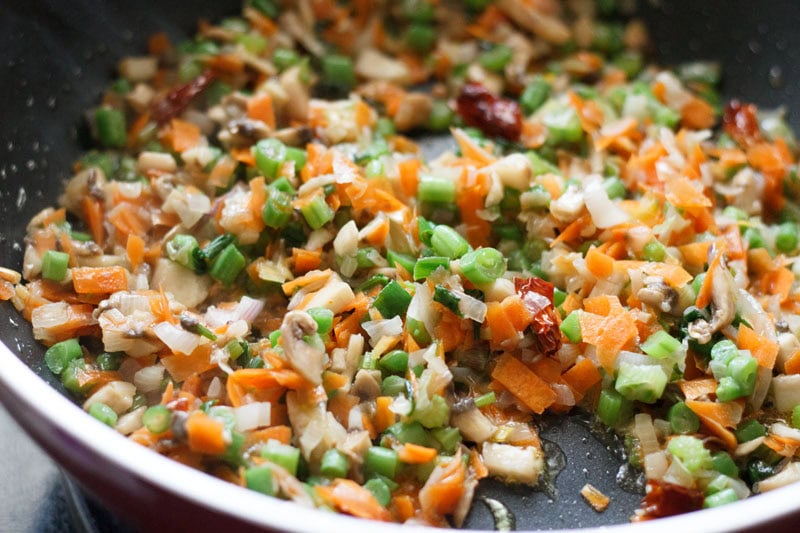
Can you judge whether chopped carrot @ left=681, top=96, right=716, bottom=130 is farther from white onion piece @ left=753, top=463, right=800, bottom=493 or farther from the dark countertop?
the dark countertop

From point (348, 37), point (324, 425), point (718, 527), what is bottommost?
point (324, 425)

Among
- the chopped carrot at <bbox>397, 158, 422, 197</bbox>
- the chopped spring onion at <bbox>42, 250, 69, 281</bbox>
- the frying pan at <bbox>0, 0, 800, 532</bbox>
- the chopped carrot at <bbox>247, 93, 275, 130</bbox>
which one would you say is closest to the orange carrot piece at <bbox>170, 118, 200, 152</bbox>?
the chopped carrot at <bbox>247, 93, 275, 130</bbox>

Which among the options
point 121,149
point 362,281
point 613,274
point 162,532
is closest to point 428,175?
point 362,281

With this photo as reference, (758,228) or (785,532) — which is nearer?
(785,532)

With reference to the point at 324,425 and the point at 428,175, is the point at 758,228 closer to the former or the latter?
the point at 428,175

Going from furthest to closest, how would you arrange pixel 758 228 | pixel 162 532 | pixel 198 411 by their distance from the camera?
pixel 758 228
pixel 198 411
pixel 162 532

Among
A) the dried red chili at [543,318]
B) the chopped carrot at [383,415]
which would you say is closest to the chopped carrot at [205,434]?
the chopped carrot at [383,415]
